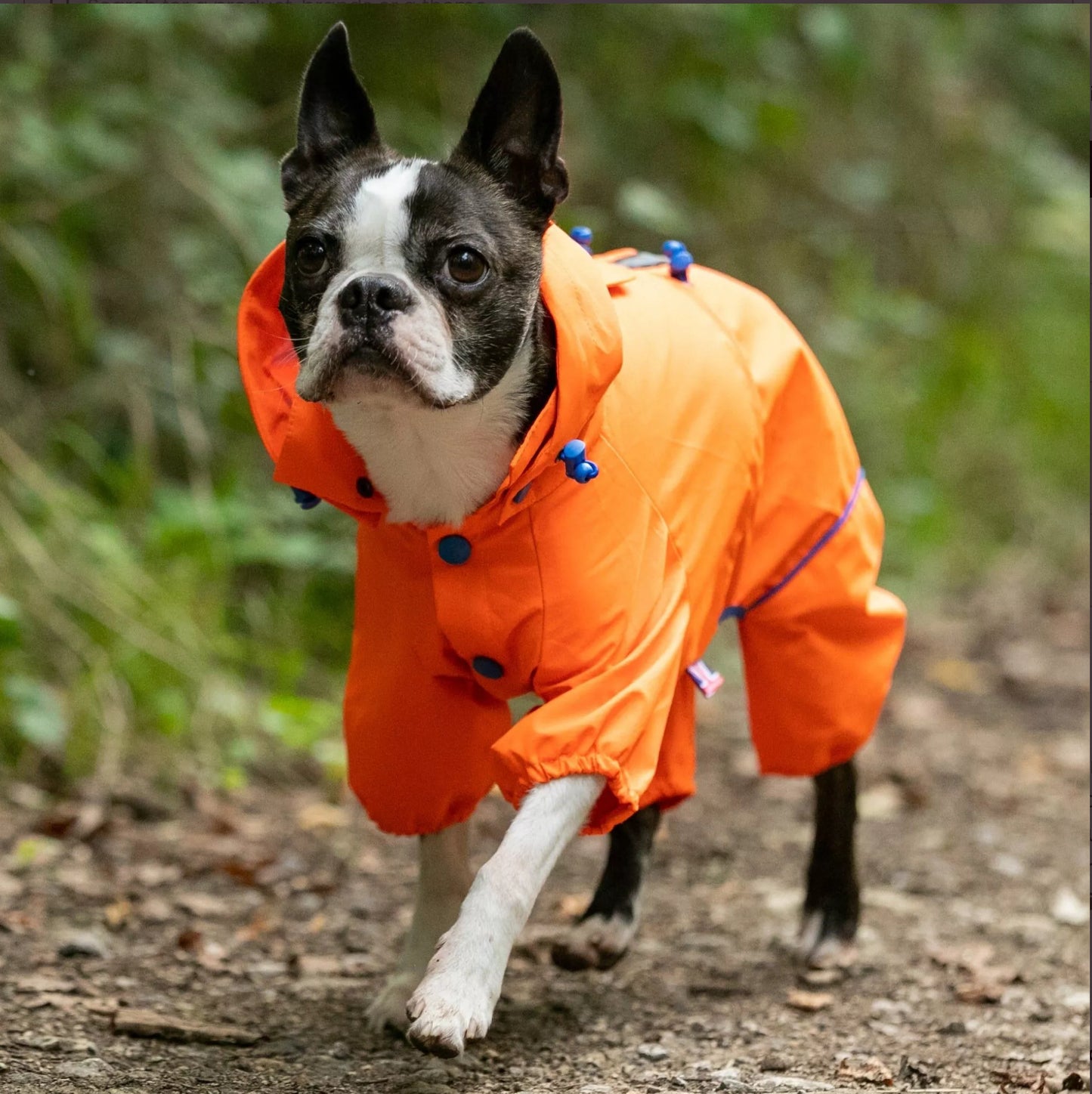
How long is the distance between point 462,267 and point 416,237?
11 centimetres

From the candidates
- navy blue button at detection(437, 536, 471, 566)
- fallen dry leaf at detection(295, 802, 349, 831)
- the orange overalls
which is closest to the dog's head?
the orange overalls

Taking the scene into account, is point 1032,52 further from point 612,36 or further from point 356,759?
point 356,759

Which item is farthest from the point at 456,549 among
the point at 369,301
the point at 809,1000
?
the point at 809,1000

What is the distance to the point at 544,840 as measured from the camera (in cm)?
285

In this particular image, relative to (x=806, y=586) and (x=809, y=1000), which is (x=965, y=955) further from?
(x=806, y=586)

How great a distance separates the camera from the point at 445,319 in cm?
297

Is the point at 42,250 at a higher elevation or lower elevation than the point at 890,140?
lower

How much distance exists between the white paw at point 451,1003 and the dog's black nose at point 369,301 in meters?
1.10

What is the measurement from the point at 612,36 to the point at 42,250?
9.30 ft

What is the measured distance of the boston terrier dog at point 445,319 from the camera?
284 centimetres

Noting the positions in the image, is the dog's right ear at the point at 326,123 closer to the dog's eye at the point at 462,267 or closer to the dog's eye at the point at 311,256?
the dog's eye at the point at 311,256

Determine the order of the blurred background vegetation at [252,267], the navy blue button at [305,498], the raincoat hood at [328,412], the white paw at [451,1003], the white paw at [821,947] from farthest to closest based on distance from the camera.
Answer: the blurred background vegetation at [252,267] → the white paw at [821,947] → the navy blue button at [305,498] → the raincoat hood at [328,412] → the white paw at [451,1003]

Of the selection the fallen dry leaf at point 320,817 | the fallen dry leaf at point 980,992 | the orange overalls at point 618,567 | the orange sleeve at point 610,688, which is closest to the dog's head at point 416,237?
the orange overalls at point 618,567

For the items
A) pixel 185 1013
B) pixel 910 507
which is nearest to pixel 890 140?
pixel 910 507
